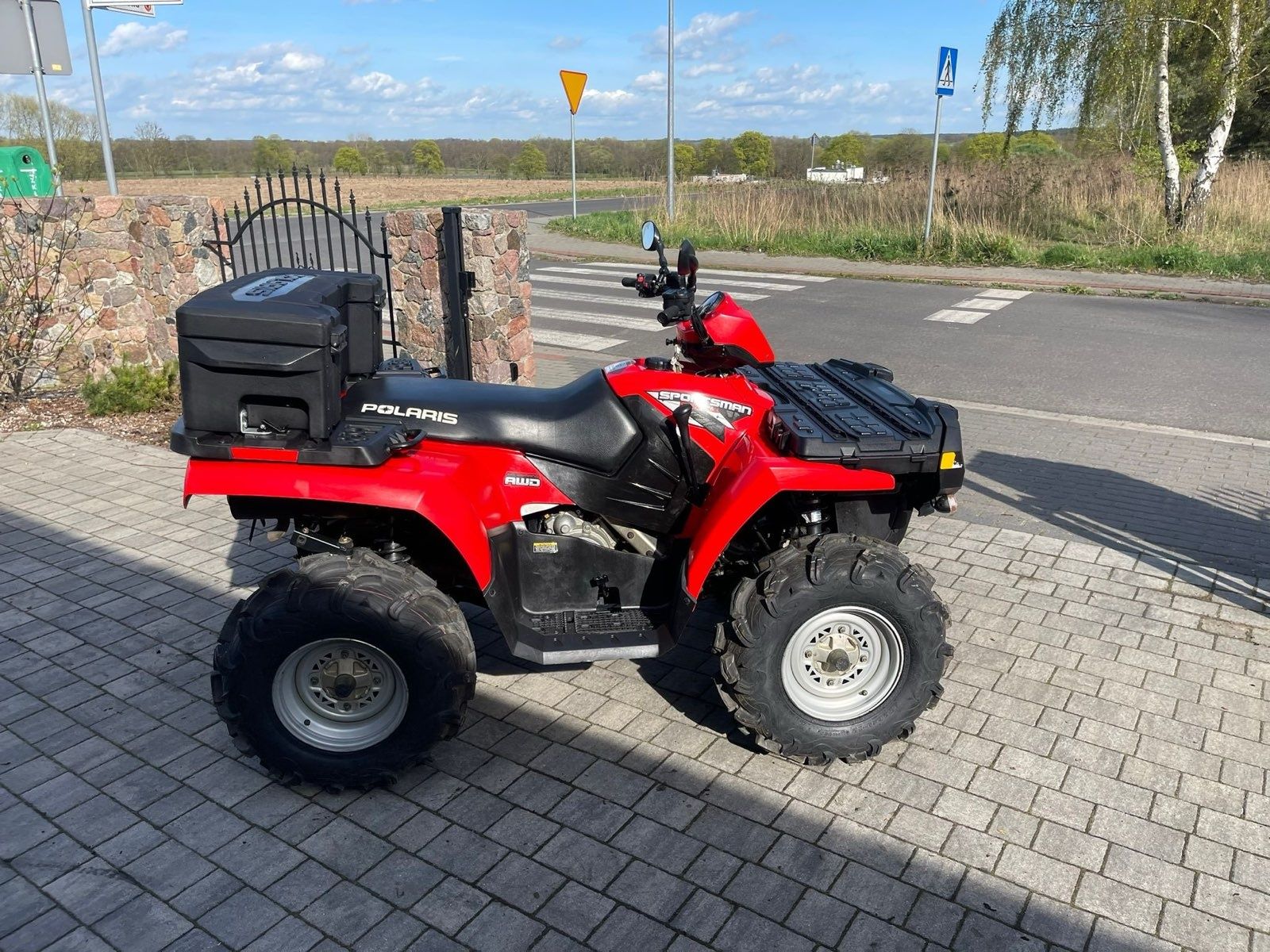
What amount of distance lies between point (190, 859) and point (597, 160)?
192 feet

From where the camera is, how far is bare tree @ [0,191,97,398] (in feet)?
25.4

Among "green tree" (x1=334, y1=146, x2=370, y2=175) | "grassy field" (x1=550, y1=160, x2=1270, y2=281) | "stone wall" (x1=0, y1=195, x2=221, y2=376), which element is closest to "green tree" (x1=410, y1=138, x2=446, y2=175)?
"green tree" (x1=334, y1=146, x2=370, y2=175)

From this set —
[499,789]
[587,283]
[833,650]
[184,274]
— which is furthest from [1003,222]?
[499,789]

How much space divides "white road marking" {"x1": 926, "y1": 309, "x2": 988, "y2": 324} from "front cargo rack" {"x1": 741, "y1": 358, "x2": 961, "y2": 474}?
9281 millimetres

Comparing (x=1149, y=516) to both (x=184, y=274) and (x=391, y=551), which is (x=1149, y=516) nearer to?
(x=391, y=551)

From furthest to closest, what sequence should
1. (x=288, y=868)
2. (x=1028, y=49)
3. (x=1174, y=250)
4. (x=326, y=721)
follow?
(x=1028, y=49) < (x=1174, y=250) < (x=326, y=721) < (x=288, y=868)

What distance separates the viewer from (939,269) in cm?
1675

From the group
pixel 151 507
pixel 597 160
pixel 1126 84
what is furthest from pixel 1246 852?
pixel 597 160

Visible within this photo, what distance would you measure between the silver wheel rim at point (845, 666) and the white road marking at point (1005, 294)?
1205 cm

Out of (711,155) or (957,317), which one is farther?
(711,155)

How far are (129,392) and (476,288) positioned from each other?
312 cm

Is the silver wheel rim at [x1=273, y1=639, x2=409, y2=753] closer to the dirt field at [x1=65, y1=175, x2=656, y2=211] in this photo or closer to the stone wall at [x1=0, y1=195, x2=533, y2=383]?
the stone wall at [x1=0, y1=195, x2=533, y2=383]

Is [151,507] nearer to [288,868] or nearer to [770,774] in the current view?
[288,868]

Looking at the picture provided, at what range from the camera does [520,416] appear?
10.8 feet
